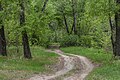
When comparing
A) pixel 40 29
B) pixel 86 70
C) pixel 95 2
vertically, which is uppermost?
pixel 95 2

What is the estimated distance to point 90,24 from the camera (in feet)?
168

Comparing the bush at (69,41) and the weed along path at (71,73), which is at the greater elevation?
the bush at (69,41)

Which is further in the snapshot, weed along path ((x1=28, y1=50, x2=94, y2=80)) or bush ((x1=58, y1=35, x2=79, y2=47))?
bush ((x1=58, y1=35, x2=79, y2=47))

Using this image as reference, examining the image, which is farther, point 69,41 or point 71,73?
point 69,41

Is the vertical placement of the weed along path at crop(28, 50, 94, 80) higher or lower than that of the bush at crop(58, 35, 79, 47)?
lower

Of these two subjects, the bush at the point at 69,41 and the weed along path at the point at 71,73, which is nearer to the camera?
the weed along path at the point at 71,73

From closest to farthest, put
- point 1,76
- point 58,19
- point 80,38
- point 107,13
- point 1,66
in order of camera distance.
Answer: point 1,76, point 1,66, point 107,13, point 80,38, point 58,19

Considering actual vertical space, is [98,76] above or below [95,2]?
below

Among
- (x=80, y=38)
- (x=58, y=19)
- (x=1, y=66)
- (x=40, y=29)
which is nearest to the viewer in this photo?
(x=1, y=66)

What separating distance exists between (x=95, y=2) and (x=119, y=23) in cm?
279

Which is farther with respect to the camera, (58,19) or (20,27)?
(58,19)

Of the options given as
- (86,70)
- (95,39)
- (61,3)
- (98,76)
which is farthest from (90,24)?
Answer: (98,76)

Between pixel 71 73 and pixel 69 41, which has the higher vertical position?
pixel 69 41

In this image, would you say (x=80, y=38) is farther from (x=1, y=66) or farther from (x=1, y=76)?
(x=1, y=76)
